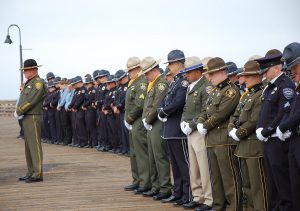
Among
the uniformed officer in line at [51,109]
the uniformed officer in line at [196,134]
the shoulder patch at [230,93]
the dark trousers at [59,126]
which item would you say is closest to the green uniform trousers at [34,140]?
the uniformed officer in line at [196,134]

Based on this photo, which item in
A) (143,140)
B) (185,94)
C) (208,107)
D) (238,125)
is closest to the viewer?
(238,125)

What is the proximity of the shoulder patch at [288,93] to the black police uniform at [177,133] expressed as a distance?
204 cm

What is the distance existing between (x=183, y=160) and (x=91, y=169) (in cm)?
453

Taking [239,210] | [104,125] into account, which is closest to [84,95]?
[104,125]

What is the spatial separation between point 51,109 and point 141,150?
10129 millimetres

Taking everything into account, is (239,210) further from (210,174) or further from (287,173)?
(287,173)

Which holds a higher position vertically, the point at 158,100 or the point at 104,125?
the point at 158,100

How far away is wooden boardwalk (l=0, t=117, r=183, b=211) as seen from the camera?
28.8 ft

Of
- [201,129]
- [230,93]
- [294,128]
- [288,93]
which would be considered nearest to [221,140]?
[201,129]

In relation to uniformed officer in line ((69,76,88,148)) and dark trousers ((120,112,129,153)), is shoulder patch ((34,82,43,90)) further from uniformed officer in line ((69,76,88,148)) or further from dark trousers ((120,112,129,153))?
uniformed officer in line ((69,76,88,148))

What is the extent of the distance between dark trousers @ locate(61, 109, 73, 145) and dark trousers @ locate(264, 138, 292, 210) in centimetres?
1223

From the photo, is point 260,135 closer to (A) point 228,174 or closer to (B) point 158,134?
(A) point 228,174

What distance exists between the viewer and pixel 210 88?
8055 mm

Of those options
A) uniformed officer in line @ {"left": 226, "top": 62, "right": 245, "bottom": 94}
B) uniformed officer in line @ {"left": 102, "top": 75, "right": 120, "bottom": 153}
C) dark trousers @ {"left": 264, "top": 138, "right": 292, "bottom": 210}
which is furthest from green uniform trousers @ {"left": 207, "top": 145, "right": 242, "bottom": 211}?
uniformed officer in line @ {"left": 102, "top": 75, "right": 120, "bottom": 153}
